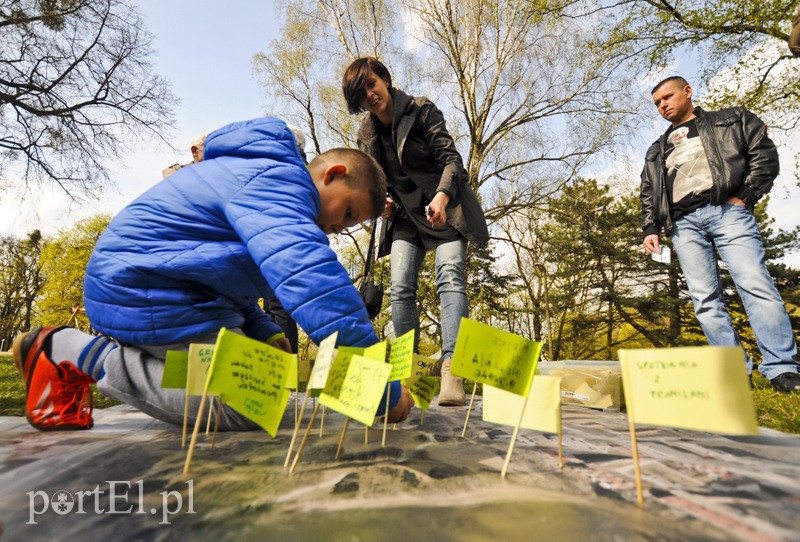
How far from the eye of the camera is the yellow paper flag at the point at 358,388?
2.51 feet

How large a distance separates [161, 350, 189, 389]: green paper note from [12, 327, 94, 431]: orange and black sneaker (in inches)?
18.1

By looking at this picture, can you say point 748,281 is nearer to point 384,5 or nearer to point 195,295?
point 195,295

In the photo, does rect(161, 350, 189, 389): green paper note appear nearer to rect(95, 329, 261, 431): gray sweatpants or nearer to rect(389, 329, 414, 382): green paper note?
rect(95, 329, 261, 431): gray sweatpants

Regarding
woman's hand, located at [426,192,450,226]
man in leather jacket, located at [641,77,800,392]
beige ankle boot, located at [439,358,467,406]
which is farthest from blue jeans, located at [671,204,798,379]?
woman's hand, located at [426,192,450,226]

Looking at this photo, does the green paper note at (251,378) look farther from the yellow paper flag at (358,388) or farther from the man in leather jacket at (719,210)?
the man in leather jacket at (719,210)

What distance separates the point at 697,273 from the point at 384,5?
7863 millimetres

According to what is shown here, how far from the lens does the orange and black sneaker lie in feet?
3.95

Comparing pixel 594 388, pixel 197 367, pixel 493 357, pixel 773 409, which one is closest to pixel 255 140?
pixel 197 367

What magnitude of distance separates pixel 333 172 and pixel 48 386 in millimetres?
1067

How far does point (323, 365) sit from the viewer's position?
0.81m

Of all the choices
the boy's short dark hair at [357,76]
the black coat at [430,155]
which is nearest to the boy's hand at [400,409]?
the black coat at [430,155]

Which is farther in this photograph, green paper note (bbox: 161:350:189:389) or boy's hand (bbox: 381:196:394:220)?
boy's hand (bbox: 381:196:394:220)

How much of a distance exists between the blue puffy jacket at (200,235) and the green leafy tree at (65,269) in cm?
2493

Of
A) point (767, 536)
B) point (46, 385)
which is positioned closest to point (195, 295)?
point (46, 385)
